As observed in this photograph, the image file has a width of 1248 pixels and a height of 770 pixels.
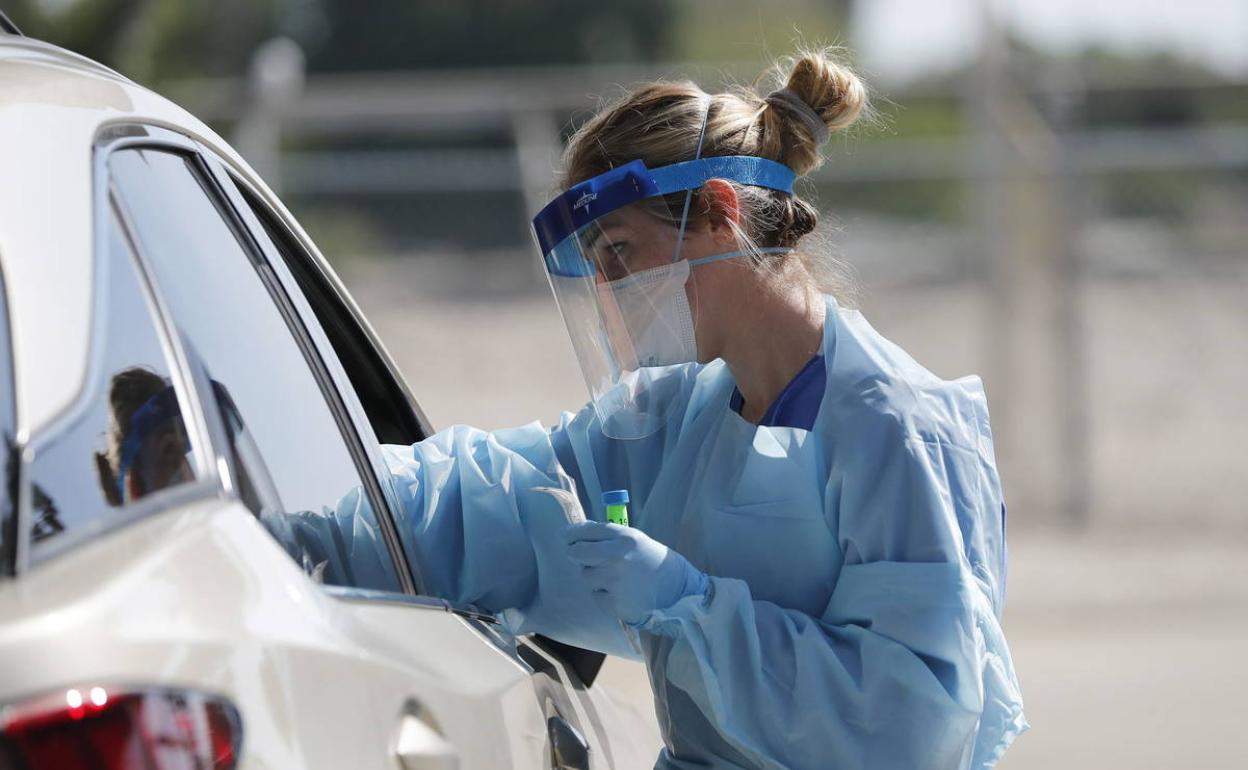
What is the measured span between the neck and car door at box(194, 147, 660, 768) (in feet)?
1.49

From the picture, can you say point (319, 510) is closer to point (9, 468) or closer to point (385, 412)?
point (9, 468)

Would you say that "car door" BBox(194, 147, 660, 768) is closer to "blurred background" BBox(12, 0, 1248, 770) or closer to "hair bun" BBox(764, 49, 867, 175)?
"hair bun" BBox(764, 49, 867, 175)

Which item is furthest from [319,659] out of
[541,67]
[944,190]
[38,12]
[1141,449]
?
[541,67]

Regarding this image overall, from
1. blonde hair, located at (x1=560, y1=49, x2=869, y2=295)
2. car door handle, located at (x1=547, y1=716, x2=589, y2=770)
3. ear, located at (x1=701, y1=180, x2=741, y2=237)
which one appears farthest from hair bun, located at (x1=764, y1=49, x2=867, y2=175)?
car door handle, located at (x1=547, y1=716, x2=589, y2=770)

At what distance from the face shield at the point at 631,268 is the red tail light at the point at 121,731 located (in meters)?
1.27

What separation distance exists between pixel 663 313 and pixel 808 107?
1.40ft

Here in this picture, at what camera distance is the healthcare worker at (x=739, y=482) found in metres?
1.96

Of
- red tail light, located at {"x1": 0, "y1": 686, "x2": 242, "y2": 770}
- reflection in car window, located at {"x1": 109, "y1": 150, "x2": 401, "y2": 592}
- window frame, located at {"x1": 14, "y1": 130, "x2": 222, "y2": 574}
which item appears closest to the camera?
red tail light, located at {"x1": 0, "y1": 686, "x2": 242, "y2": 770}

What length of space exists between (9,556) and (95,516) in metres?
0.09

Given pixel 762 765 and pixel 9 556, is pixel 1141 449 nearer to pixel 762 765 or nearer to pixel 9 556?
pixel 762 765

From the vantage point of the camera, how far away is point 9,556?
1.09 meters

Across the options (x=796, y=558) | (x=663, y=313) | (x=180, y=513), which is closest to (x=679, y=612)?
(x=796, y=558)

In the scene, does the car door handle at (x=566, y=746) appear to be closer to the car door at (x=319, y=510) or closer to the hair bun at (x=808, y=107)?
the car door at (x=319, y=510)

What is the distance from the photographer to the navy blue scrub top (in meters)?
2.20
